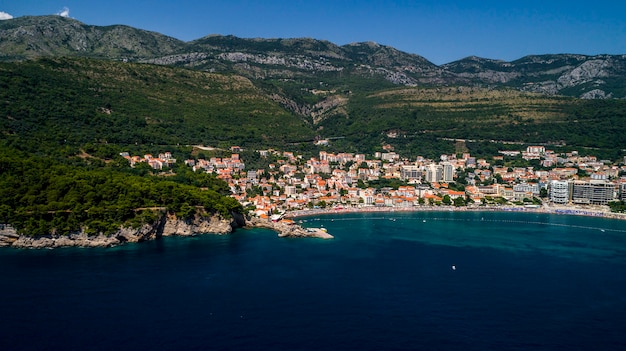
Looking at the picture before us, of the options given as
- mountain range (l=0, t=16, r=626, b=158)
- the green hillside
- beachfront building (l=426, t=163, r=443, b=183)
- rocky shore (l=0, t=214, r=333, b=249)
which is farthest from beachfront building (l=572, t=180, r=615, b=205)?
the green hillside

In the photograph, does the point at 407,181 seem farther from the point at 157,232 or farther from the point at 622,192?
the point at 157,232

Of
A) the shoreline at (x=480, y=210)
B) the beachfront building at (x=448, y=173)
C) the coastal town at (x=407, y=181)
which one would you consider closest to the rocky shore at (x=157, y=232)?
the coastal town at (x=407, y=181)

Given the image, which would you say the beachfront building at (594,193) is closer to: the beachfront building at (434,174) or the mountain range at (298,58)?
the beachfront building at (434,174)

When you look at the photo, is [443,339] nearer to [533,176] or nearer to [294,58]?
[533,176]

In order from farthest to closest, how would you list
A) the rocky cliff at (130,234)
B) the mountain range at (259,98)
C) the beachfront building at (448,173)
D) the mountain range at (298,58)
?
the mountain range at (298,58) → the beachfront building at (448,173) → the mountain range at (259,98) → the rocky cliff at (130,234)

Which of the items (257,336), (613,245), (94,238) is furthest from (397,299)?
(613,245)

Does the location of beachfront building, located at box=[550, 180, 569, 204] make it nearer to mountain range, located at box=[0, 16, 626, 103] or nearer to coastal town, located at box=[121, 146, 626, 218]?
coastal town, located at box=[121, 146, 626, 218]

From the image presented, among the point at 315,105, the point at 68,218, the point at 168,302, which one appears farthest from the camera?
the point at 315,105
